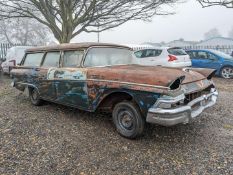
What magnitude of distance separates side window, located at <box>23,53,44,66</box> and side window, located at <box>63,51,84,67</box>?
1.17m

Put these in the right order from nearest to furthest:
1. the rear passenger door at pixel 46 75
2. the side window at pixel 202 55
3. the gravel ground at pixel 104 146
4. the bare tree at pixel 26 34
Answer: the gravel ground at pixel 104 146, the rear passenger door at pixel 46 75, the side window at pixel 202 55, the bare tree at pixel 26 34

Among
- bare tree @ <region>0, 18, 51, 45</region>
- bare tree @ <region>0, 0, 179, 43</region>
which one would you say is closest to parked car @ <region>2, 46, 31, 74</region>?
bare tree @ <region>0, 0, 179, 43</region>

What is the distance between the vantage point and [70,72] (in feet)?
17.0

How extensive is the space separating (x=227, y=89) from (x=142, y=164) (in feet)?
21.4

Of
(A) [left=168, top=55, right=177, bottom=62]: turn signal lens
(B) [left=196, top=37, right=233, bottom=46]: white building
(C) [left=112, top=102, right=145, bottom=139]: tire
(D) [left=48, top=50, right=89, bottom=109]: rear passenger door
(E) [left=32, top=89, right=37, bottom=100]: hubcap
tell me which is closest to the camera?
(C) [left=112, top=102, right=145, bottom=139]: tire

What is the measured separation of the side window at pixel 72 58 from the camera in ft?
17.0

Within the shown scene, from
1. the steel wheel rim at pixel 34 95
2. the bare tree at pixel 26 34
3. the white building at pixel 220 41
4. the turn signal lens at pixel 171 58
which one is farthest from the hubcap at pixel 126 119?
the bare tree at pixel 26 34

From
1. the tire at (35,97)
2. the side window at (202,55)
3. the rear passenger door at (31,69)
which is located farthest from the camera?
the side window at (202,55)

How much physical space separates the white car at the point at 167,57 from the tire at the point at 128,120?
21.7ft

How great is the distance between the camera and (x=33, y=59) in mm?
6770

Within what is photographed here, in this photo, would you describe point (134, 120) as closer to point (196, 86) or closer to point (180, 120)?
point (180, 120)

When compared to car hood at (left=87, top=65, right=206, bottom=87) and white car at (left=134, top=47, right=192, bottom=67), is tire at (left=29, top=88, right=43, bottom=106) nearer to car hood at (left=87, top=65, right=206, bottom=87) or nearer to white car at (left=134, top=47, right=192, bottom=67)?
car hood at (left=87, top=65, right=206, bottom=87)

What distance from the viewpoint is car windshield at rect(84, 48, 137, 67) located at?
5.10 m

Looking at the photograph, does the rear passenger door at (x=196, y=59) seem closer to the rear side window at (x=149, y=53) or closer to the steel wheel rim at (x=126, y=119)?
the rear side window at (x=149, y=53)
